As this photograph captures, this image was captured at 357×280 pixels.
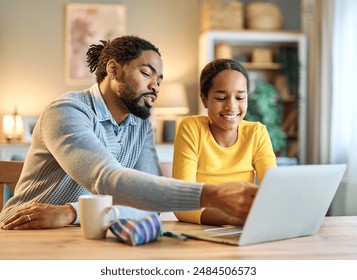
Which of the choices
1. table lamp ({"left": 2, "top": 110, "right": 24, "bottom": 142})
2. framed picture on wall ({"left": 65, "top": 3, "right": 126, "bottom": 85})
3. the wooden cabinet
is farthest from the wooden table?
framed picture on wall ({"left": 65, "top": 3, "right": 126, "bottom": 85})

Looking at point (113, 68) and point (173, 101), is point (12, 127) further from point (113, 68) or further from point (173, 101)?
point (113, 68)

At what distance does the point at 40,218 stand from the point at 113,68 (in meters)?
0.54

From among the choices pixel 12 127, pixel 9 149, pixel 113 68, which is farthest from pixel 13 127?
pixel 113 68

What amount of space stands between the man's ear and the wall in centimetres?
A: 348

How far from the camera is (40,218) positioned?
133 cm

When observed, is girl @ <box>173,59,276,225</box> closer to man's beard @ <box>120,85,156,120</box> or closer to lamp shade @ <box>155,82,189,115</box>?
man's beard @ <box>120,85,156,120</box>

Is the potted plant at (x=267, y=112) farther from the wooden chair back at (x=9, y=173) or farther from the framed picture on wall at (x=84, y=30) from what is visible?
the wooden chair back at (x=9, y=173)

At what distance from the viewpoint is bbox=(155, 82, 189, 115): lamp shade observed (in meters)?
4.89

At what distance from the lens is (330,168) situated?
3.78 ft

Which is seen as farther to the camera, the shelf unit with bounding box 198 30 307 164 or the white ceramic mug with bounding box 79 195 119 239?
the shelf unit with bounding box 198 30 307 164

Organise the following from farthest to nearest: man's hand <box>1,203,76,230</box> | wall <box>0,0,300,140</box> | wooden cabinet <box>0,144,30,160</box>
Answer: wall <box>0,0,300,140</box> → wooden cabinet <box>0,144,30,160</box> → man's hand <box>1,203,76,230</box>
